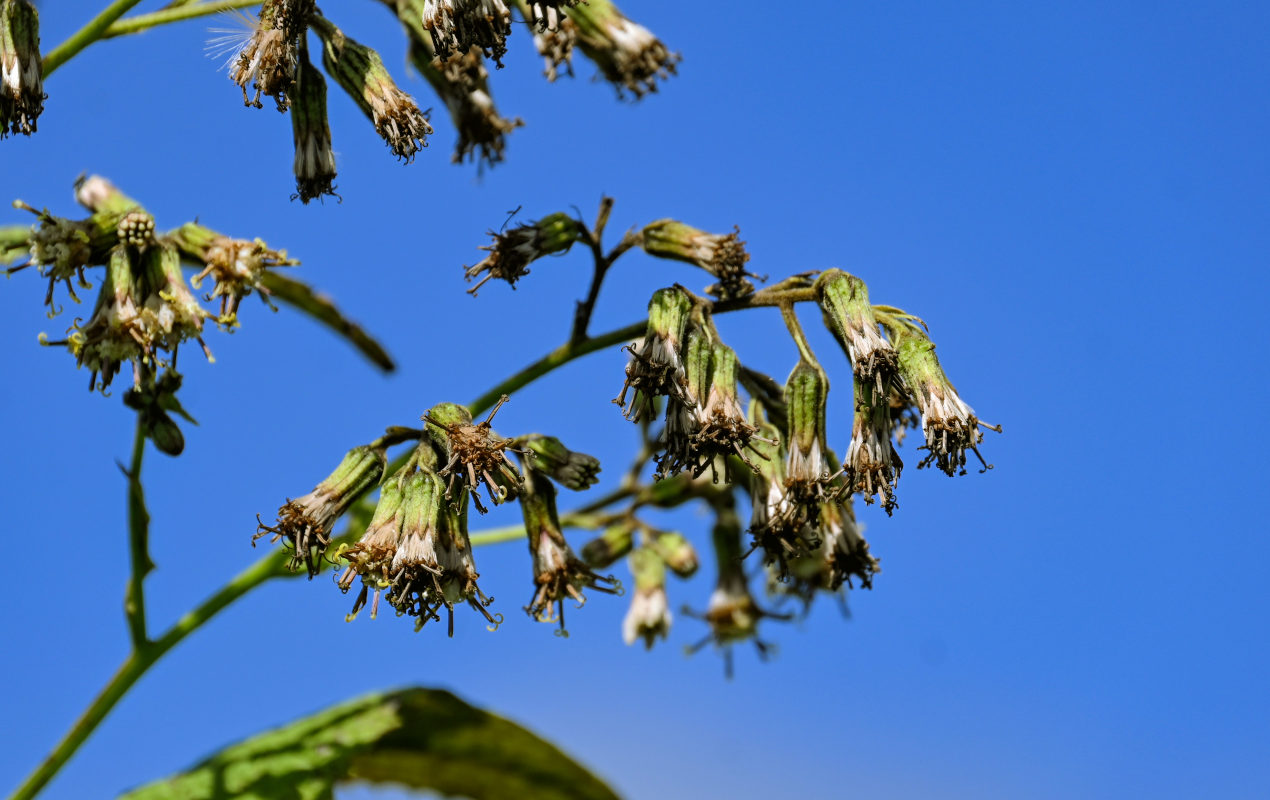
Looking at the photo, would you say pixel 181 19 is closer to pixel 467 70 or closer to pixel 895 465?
pixel 467 70

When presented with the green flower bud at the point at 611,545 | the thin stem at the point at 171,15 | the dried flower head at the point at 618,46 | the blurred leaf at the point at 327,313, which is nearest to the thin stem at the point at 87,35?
the thin stem at the point at 171,15

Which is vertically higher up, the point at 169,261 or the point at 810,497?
the point at 169,261

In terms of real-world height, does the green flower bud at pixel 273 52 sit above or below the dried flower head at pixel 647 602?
above

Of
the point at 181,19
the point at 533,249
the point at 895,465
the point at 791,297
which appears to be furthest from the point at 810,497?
the point at 181,19

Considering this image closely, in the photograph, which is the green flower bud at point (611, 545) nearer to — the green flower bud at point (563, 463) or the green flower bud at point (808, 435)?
the green flower bud at point (563, 463)

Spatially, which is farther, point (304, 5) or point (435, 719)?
point (435, 719)

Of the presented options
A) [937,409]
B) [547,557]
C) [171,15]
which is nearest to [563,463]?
[547,557]

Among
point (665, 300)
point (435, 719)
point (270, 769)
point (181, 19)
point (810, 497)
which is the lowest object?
point (270, 769)

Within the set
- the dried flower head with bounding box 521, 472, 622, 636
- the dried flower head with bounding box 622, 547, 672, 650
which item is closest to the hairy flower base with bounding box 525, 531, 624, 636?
the dried flower head with bounding box 521, 472, 622, 636

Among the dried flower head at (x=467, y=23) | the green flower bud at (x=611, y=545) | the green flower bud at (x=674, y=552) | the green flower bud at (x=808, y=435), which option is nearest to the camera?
the dried flower head at (x=467, y=23)
